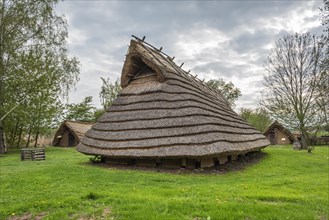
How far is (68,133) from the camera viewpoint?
3538cm

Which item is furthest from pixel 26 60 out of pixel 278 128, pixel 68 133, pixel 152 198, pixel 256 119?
pixel 256 119

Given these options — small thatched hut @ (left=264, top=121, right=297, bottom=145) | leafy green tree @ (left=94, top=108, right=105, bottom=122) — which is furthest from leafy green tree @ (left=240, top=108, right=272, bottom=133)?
leafy green tree @ (left=94, top=108, right=105, bottom=122)

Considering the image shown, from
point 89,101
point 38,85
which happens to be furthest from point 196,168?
point 89,101

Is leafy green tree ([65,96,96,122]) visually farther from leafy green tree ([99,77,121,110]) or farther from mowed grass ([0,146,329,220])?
mowed grass ([0,146,329,220])

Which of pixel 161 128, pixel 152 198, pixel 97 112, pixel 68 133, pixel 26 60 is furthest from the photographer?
pixel 97 112

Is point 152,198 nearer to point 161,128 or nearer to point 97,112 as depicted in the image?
point 161,128

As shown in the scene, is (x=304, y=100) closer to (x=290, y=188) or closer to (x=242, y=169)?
(x=242, y=169)

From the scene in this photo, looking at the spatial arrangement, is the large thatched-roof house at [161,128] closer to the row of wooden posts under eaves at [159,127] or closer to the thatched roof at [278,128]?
the row of wooden posts under eaves at [159,127]

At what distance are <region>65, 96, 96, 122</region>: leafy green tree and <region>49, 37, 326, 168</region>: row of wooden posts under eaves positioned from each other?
32.7m

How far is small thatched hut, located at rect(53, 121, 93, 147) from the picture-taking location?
33.8 meters

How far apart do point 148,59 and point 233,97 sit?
38.1 m

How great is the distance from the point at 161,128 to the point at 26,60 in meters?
16.5

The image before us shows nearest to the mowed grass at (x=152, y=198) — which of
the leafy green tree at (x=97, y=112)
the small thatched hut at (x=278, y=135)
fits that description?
the small thatched hut at (x=278, y=135)

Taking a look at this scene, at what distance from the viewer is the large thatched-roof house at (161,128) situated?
12109 millimetres
